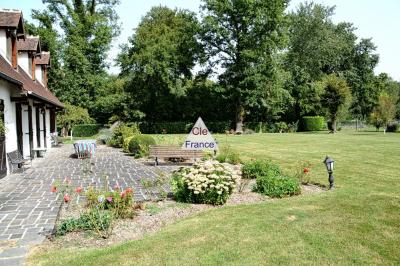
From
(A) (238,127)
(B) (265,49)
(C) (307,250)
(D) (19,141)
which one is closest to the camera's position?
(C) (307,250)

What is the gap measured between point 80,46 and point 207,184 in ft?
120

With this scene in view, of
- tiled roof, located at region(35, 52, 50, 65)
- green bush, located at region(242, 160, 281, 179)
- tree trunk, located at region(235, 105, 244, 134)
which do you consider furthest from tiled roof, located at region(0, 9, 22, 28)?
tree trunk, located at region(235, 105, 244, 134)

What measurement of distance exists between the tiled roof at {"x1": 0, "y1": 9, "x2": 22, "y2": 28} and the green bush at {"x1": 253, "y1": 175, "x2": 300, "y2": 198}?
36.6 ft

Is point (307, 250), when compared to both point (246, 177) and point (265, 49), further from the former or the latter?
point (265, 49)

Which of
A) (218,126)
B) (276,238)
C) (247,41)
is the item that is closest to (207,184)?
(276,238)

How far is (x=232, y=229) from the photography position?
21.1 feet

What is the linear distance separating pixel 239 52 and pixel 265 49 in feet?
9.57

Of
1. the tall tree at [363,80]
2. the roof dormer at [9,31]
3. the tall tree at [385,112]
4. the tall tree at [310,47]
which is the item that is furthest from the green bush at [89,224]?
the tall tree at [363,80]

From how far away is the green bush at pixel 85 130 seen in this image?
4150 cm

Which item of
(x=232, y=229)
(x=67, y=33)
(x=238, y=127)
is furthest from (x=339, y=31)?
(x=232, y=229)

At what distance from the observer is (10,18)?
14602mm

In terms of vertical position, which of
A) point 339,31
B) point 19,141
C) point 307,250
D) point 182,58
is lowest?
point 307,250

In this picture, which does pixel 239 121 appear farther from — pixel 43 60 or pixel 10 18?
pixel 10 18

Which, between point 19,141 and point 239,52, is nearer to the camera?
point 19,141
